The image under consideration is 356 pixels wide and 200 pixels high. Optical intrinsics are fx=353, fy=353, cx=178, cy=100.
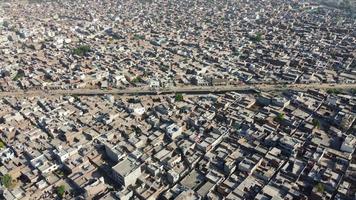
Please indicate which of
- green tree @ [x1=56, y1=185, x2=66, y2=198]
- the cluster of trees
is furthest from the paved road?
green tree @ [x1=56, y1=185, x2=66, y2=198]

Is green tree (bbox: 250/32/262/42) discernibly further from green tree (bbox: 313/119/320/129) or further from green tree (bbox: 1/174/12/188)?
green tree (bbox: 1/174/12/188)

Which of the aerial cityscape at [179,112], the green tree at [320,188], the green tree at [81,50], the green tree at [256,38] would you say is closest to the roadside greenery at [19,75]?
the aerial cityscape at [179,112]

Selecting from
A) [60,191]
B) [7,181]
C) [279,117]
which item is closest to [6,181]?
[7,181]

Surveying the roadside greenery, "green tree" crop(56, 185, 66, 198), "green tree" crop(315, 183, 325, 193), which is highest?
"green tree" crop(315, 183, 325, 193)

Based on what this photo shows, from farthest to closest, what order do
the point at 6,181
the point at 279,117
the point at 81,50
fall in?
the point at 81,50, the point at 279,117, the point at 6,181

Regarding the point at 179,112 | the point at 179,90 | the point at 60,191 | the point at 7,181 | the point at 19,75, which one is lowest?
the point at 19,75

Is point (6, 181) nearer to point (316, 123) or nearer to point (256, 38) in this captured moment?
point (316, 123)

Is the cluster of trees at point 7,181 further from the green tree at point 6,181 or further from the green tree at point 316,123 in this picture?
the green tree at point 316,123
